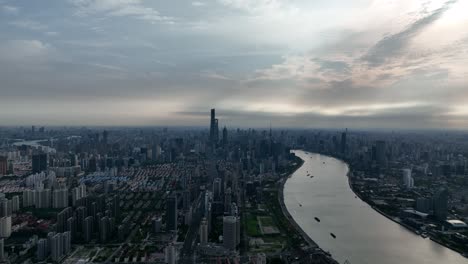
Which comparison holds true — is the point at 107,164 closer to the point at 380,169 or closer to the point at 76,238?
the point at 76,238

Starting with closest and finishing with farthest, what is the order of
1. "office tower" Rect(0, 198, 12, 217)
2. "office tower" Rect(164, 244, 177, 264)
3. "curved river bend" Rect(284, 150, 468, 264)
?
"office tower" Rect(164, 244, 177, 264) < "curved river bend" Rect(284, 150, 468, 264) < "office tower" Rect(0, 198, 12, 217)

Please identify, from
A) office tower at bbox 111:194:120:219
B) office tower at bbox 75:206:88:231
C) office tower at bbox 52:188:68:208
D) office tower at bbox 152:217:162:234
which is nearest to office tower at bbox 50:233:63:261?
office tower at bbox 75:206:88:231

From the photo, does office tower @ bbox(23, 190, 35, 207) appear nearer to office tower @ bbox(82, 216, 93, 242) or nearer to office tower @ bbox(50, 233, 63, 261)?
office tower @ bbox(82, 216, 93, 242)

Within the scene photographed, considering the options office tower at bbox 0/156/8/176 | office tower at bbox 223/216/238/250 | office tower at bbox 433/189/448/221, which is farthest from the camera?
office tower at bbox 0/156/8/176

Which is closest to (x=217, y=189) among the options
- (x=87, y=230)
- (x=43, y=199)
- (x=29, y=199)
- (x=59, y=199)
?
(x=59, y=199)

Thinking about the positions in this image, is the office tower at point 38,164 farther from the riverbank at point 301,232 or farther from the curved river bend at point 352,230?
the curved river bend at point 352,230
